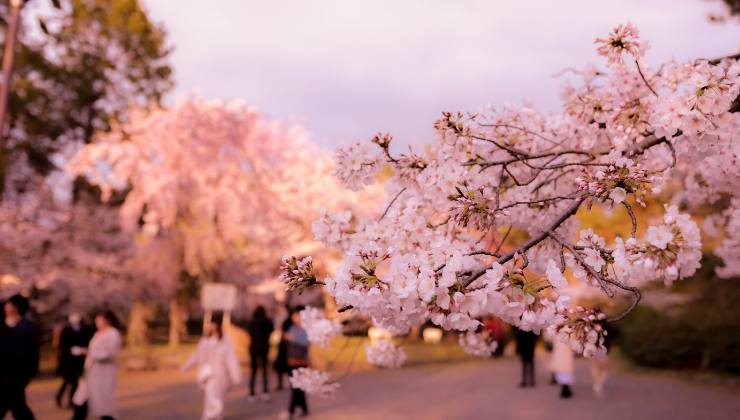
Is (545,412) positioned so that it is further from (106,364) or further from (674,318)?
(674,318)

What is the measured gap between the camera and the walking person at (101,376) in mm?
8242

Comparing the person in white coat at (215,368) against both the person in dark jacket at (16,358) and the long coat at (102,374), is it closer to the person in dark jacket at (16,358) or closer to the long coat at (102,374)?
the long coat at (102,374)

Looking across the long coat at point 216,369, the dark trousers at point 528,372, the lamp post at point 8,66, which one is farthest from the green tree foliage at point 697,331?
the lamp post at point 8,66

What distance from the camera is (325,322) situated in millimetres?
5172

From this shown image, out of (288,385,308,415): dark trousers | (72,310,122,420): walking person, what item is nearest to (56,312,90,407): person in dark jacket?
(72,310,122,420): walking person

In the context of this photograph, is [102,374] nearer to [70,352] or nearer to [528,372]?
[70,352]

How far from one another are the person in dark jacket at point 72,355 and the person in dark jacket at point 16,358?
4.16 metres

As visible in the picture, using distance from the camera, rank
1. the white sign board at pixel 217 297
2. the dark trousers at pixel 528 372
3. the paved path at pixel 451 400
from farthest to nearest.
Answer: the white sign board at pixel 217 297
the dark trousers at pixel 528 372
the paved path at pixel 451 400

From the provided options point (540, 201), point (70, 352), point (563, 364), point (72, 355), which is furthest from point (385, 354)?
point (70, 352)

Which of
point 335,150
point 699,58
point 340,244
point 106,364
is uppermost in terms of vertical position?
point 699,58

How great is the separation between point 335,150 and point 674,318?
792 inches

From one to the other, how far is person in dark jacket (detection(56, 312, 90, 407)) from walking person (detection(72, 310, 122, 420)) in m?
3.26

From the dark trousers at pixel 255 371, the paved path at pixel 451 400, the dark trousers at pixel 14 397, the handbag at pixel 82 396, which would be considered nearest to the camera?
the dark trousers at pixel 14 397

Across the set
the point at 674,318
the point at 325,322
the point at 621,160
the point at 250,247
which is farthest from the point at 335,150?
the point at 250,247
